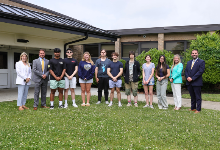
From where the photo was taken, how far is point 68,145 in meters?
3.46

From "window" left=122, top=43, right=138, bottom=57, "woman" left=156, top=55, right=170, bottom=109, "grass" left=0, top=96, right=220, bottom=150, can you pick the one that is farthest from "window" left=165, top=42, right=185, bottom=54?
"grass" left=0, top=96, right=220, bottom=150

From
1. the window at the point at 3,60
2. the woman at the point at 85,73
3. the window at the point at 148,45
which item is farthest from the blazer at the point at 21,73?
the window at the point at 148,45

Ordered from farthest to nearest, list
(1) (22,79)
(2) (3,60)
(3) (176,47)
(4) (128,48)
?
(4) (128,48) → (3) (176,47) → (2) (3,60) → (1) (22,79)

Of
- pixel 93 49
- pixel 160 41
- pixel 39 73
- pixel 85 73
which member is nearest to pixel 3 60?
pixel 39 73

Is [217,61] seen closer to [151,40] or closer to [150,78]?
Answer: [151,40]

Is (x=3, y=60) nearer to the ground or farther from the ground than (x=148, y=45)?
nearer to the ground

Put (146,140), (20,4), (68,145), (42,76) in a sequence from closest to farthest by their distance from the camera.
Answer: (68,145)
(146,140)
(42,76)
(20,4)

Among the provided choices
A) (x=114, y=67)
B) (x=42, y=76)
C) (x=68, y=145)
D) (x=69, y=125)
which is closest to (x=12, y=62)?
(x=42, y=76)

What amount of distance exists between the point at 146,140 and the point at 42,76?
4.20 metres

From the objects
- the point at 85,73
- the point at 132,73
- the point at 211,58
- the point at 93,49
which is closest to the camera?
the point at 85,73

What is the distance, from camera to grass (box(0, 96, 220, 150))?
3506 mm

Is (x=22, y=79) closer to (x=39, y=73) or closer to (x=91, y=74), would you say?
(x=39, y=73)

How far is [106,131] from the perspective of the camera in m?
4.14

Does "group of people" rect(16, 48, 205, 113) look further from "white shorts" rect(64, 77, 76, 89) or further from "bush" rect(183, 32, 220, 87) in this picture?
"bush" rect(183, 32, 220, 87)
